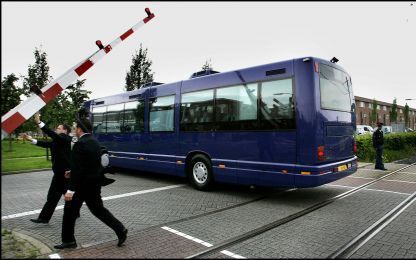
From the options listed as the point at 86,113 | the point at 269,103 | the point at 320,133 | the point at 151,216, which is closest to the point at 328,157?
the point at 320,133

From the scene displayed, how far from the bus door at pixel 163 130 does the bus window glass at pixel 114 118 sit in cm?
175

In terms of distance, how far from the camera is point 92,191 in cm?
419

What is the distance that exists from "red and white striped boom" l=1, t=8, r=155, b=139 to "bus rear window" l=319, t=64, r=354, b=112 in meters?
3.83

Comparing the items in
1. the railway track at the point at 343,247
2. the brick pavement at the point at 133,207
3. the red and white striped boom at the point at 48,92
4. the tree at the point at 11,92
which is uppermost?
the tree at the point at 11,92

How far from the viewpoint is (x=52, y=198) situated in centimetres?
539

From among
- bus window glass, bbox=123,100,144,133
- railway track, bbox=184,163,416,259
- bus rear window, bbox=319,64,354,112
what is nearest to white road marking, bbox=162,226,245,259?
railway track, bbox=184,163,416,259

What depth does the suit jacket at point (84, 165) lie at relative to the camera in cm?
410

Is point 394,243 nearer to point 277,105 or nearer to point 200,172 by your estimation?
point 277,105

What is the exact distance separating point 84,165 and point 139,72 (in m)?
20.0

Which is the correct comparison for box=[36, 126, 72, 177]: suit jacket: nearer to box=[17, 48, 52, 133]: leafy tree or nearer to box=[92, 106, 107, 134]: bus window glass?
box=[92, 106, 107, 134]: bus window glass

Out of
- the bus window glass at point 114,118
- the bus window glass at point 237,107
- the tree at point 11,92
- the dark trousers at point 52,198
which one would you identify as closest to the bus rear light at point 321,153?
the bus window glass at point 237,107

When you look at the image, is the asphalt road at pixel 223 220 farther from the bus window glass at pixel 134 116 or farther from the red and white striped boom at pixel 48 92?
the bus window glass at pixel 134 116

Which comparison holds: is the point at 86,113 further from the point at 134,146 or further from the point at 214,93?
the point at 214,93

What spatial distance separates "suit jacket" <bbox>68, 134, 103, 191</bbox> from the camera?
410 cm
